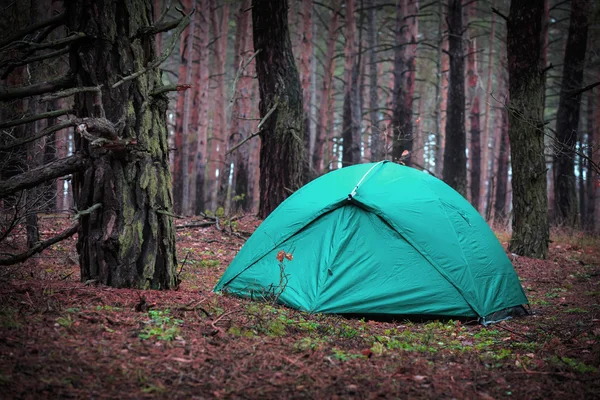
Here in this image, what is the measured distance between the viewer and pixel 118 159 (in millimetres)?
4457

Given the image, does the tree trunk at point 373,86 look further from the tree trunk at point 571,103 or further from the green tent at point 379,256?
the green tent at point 379,256

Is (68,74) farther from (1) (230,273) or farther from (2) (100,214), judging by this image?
(1) (230,273)

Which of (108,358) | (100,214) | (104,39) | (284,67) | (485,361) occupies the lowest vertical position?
(485,361)

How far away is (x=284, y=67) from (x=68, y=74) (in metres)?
5.34

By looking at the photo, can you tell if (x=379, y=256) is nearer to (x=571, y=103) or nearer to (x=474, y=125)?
(x=571, y=103)

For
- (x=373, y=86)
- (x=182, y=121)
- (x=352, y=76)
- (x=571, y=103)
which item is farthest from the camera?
(x=373, y=86)

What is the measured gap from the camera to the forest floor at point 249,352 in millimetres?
2938

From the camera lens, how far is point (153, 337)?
11.6ft

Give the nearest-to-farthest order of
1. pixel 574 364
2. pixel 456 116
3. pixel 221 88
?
pixel 574 364 → pixel 456 116 → pixel 221 88

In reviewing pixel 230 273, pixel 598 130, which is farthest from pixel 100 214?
pixel 598 130

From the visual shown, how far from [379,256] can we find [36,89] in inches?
149

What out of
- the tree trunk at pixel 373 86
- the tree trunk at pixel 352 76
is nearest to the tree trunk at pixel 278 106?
the tree trunk at pixel 373 86

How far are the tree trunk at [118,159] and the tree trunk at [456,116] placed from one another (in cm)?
1106

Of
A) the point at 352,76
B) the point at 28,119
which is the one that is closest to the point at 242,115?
the point at 352,76
